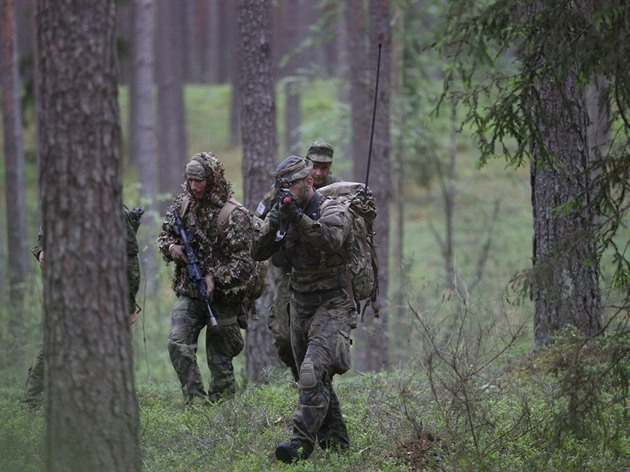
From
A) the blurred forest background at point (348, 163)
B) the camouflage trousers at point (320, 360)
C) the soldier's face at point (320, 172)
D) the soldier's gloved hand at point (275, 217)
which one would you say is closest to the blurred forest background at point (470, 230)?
the blurred forest background at point (348, 163)

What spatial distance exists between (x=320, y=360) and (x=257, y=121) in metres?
4.95

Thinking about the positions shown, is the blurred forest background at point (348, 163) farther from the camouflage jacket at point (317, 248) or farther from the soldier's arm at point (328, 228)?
the soldier's arm at point (328, 228)

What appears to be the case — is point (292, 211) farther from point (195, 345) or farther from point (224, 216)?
point (195, 345)

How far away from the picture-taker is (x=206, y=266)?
8516 millimetres

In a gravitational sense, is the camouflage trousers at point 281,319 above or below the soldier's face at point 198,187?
below

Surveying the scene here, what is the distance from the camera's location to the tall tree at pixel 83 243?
4.84m

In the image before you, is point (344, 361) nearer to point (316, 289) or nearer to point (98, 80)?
point (316, 289)

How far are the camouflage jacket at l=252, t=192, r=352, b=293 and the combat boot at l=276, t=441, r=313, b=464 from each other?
1.29 metres

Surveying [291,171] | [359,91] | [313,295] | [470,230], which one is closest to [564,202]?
[313,295]

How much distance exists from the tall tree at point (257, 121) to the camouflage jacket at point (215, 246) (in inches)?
96.6

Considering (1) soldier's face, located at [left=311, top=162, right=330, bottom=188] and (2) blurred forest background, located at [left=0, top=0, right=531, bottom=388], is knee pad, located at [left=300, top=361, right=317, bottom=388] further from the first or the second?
(1) soldier's face, located at [left=311, top=162, right=330, bottom=188]

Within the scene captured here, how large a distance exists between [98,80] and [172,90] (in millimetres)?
27632

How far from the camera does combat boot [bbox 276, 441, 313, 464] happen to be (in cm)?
648

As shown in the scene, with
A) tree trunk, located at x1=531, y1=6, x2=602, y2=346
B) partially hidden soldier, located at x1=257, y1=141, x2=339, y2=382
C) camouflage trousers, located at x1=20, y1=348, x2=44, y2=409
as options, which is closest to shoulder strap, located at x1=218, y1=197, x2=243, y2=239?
partially hidden soldier, located at x1=257, y1=141, x2=339, y2=382
